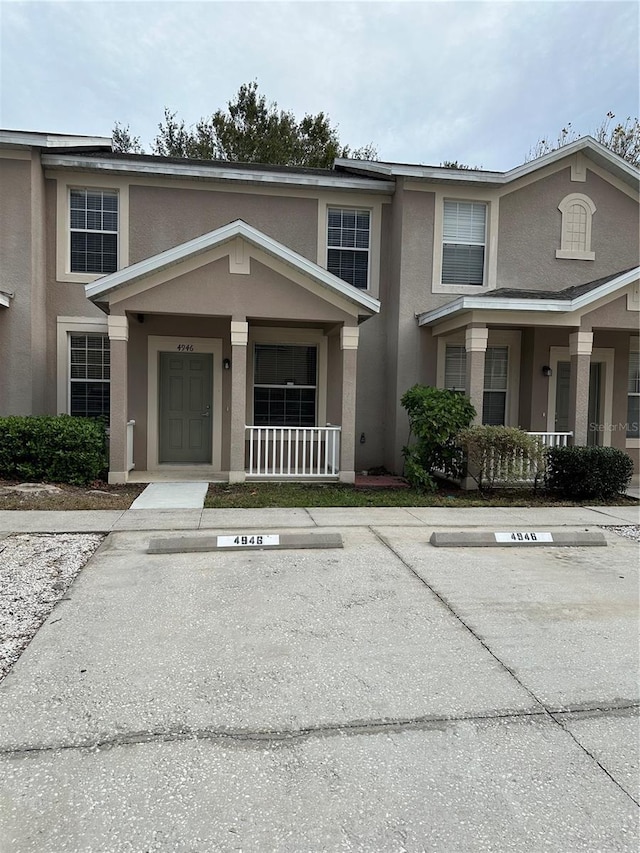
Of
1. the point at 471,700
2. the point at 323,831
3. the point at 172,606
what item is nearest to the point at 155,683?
the point at 172,606

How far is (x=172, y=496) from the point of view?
8.74m

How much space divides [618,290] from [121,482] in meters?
9.21

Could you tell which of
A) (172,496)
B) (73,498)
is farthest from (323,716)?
(73,498)

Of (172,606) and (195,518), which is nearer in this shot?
(172,606)

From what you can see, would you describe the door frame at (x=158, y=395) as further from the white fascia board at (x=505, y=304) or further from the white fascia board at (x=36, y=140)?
the white fascia board at (x=505, y=304)

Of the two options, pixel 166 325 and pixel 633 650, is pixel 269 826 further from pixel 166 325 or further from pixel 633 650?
pixel 166 325

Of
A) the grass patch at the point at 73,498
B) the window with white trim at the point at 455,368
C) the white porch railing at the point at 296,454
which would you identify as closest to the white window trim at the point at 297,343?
the white porch railing at the point at 296,454

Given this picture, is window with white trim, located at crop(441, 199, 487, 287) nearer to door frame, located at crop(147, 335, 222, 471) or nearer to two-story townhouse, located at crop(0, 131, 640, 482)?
two-story townhouse, located at crop(0, 131, 640, 482)

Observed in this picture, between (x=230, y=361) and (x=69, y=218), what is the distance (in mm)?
4009

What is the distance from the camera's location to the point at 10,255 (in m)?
10.3

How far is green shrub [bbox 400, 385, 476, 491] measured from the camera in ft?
31.0

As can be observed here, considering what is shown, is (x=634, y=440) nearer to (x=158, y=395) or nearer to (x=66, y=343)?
(x=158, y=395)

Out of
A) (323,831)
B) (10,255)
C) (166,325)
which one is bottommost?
(323,831)

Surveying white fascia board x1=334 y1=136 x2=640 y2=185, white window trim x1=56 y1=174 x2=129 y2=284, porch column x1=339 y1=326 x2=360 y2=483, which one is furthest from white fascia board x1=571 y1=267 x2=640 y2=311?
white window trim x1=56 y1=174 x2=129 y2=284
